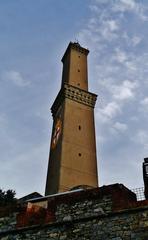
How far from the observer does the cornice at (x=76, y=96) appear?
28766 millimetres

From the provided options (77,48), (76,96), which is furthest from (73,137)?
(77,48)

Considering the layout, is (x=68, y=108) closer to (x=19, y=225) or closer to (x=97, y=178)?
(x=97, y=178)

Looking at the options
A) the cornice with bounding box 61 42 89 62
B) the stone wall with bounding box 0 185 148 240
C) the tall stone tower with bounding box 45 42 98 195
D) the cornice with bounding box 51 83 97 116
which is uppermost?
the cornice with bounding box 61 42 89 62

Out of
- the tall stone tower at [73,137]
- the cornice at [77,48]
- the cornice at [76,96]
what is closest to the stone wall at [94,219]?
the tall stone tower at [73,137]

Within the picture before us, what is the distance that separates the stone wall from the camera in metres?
5.70

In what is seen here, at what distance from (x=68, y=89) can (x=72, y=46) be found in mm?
7252

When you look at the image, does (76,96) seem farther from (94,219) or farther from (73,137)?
(94,219)

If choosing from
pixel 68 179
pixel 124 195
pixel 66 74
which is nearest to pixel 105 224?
pixel 124 195

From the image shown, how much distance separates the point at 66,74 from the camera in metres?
32.7

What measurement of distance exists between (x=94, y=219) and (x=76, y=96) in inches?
915

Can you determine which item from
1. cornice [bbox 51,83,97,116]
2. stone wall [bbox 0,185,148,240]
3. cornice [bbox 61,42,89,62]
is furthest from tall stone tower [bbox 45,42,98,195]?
stone wall [bbox 0,185,148,240]

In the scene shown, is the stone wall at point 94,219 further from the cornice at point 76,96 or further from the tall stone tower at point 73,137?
the cornice at point 76,96

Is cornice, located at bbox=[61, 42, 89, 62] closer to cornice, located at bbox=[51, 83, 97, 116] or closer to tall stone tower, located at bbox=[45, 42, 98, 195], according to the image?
tall stone tower, located at bbox=[45, 42, 98, 195]

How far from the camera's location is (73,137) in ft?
84.8
